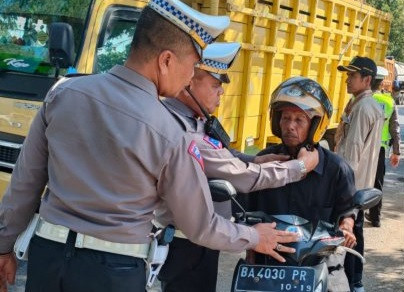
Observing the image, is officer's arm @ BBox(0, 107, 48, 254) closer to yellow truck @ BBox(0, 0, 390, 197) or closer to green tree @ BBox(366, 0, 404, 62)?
yellow truck @ BBox(0, 0, 390, 197)

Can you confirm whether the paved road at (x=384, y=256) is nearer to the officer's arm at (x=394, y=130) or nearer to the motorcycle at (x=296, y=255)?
the officer's arm at (x=394, y=130)

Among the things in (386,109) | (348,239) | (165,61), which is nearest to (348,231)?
(348,239)

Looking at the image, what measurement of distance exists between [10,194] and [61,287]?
1.33 ft

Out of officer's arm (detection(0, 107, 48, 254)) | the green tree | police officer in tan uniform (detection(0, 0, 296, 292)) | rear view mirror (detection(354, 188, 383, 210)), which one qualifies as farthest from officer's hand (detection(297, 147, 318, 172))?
the green tree

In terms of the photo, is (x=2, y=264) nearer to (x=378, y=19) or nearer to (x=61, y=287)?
(x=61, y=287)

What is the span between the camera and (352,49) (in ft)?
27.9

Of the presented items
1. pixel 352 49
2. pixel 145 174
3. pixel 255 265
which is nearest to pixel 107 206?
pixel 145 174

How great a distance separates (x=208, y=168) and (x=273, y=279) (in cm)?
55

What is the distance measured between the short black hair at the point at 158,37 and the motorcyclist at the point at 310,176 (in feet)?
3.07

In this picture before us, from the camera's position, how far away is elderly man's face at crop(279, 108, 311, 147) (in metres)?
2.74

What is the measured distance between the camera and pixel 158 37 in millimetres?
1886

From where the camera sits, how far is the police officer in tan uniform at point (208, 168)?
254 cm

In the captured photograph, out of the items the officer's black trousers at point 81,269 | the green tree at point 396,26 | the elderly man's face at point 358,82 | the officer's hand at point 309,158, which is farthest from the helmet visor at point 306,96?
the green tree at point 396,26

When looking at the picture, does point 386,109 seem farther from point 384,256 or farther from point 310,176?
point 310,176
